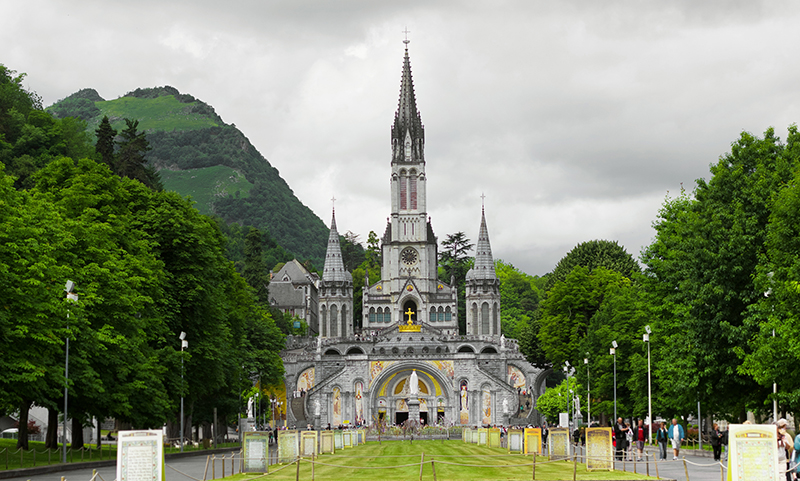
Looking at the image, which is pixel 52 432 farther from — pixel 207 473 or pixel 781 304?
pixel 781 304

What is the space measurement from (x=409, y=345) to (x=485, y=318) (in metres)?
A: 25.9

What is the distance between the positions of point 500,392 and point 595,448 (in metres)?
70.3

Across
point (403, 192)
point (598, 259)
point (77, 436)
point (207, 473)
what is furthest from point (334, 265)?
point (207, 473)

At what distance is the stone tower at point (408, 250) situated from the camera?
13075 cm

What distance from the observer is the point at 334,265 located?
130375 mm

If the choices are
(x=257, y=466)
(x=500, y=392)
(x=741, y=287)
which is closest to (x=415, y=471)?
(x=257, y=466)

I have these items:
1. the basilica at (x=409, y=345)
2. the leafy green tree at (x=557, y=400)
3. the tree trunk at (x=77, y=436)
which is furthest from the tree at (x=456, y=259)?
the tree trunk at (x=77, y=436)

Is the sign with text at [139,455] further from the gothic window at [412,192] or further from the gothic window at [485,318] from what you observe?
the gothic window at [412,192]

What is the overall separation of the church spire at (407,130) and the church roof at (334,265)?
47.5ft

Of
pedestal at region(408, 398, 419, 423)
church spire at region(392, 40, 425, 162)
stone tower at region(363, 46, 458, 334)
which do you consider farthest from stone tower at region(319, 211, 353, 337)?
pedestal at region(408, 398, 419, 423)

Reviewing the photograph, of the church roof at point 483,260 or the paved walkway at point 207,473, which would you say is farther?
the church roof at point 483,260

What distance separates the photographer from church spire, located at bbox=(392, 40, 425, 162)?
13400 cm

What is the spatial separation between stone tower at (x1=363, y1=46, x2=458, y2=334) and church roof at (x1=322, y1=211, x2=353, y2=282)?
482cm

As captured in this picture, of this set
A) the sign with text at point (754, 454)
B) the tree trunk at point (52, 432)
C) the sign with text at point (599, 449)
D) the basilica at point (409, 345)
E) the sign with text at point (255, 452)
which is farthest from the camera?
the basilica at point (409, 345)
